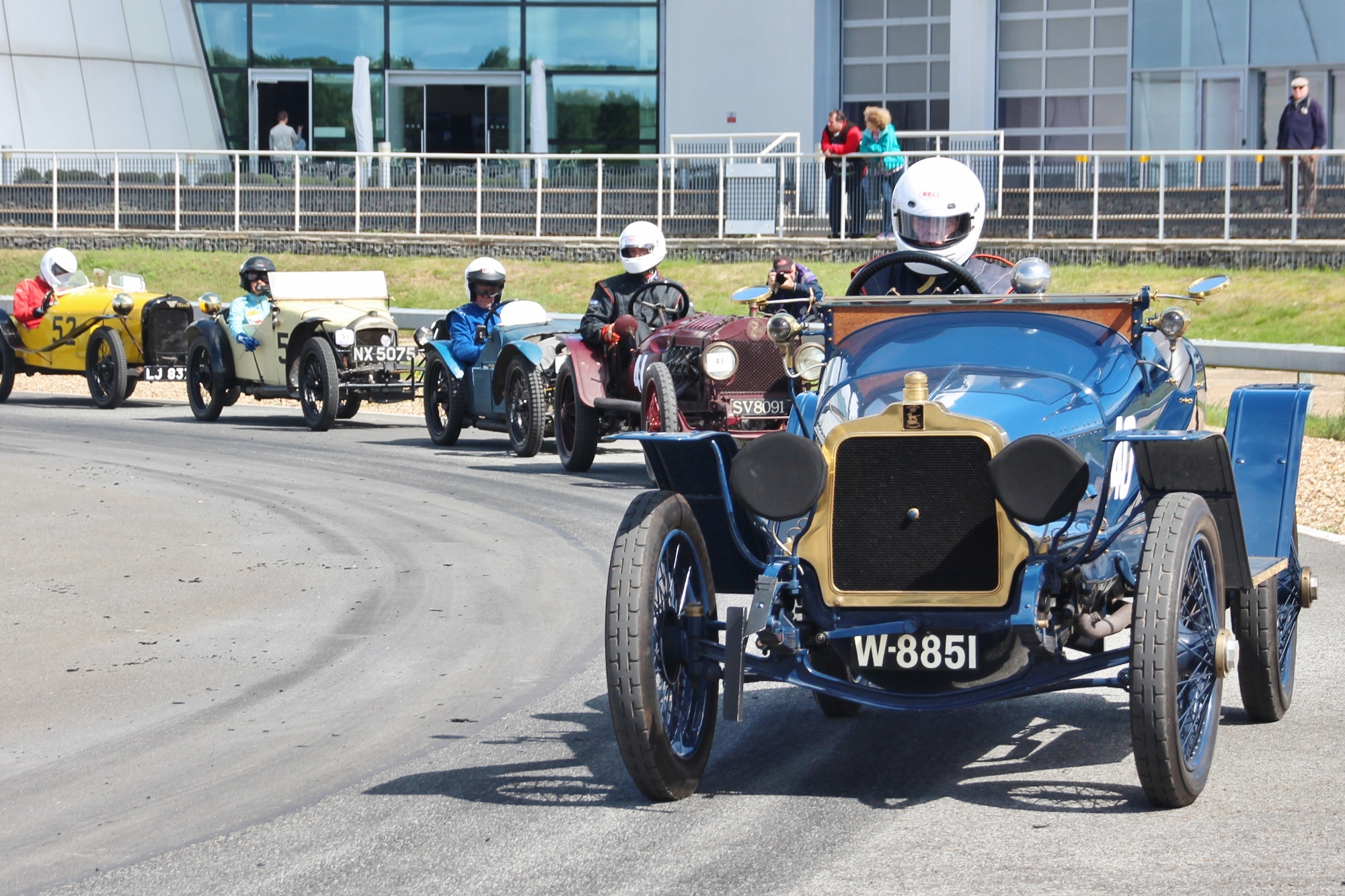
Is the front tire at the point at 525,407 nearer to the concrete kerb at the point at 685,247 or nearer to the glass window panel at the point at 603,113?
the concrete kerb at the point at 685,247

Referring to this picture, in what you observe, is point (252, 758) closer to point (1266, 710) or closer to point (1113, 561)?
point (1113, 561)

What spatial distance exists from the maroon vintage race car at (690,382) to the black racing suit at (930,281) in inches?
205

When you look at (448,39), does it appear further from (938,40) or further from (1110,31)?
(1110,31)

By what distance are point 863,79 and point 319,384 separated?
21.3m

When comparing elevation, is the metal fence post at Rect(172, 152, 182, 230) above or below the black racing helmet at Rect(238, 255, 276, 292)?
above

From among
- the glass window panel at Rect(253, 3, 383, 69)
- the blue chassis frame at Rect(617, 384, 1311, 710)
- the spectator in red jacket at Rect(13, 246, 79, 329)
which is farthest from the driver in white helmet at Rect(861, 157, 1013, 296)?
the glass window panel at Rect(253, 3, 383, 69)

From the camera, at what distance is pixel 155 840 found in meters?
5.23

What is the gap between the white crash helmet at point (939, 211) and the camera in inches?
289

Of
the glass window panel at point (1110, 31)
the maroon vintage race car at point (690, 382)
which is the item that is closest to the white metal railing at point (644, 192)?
the glass window panel at point (1110, 31)

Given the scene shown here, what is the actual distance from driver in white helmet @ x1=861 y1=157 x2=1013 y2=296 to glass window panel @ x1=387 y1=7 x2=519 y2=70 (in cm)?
3186

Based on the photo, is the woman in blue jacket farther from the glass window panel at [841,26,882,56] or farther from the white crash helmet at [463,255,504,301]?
the glass window panel at [841,26,882,56]

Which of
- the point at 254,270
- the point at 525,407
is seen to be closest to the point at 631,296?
the point at 525,407

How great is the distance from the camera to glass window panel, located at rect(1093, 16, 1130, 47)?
3450 centimetres

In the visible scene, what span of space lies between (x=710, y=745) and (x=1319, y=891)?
1.86 metres
